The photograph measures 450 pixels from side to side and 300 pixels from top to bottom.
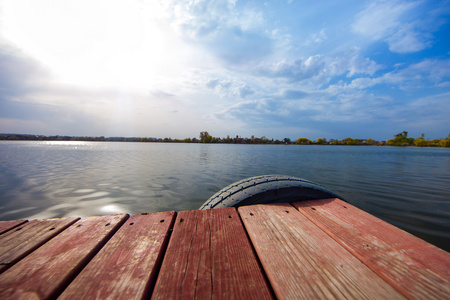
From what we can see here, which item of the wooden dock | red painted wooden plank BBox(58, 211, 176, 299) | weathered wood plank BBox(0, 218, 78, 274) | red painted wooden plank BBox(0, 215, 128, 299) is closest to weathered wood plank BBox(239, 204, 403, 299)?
the wooden dock

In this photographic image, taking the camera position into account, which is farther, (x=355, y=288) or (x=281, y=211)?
(x=281, y=211)

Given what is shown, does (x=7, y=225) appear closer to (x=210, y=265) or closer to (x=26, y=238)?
(x=26, y=238)

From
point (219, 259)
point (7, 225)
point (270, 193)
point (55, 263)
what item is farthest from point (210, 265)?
point (7, 225)

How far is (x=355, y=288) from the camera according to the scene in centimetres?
107

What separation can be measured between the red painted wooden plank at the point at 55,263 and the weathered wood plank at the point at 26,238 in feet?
0.23

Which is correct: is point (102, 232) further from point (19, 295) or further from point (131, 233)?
point (19, 295)

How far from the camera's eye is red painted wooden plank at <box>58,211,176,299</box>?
3.47 feet

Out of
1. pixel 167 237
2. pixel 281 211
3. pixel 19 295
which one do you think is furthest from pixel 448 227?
pixel 19 295

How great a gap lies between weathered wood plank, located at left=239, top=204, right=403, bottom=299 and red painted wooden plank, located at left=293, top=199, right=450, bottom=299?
9cm

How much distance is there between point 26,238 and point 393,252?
3441 millimetres

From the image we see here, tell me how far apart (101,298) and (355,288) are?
163 centimetres

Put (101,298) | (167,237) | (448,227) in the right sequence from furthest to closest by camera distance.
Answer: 1. (448,227)
2. (167,237)
3. (101,298)

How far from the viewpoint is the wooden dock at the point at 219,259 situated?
106 cm

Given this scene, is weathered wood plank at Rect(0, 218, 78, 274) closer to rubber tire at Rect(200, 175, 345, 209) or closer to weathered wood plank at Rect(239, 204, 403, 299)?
rubber tire at Rect(200, 175, 345, 209)
